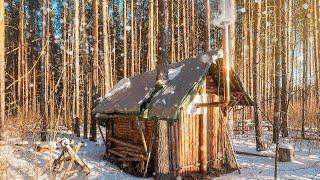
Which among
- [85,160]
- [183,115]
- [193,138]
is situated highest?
[183,115]

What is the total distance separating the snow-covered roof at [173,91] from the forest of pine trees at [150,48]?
3.38 ft

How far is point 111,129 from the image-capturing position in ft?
49.6

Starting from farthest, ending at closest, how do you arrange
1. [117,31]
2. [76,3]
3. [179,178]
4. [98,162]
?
[117,31] < [76,3] < [98,162] < [179,178]

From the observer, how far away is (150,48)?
2402 cm

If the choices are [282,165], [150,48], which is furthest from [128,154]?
[150,48]

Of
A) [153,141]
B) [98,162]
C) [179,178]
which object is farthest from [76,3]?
[179,178]

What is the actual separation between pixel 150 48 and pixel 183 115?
12776mm

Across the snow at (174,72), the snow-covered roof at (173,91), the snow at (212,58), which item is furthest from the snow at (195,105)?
the snow at (212,58)

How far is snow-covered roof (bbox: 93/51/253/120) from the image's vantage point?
10.9 metres

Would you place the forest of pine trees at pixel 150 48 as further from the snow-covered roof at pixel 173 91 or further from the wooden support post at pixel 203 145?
the wooden support post at pixel 203 145

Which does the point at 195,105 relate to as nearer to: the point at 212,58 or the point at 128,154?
the point at 212,58

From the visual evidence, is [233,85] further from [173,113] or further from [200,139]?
[173,113]

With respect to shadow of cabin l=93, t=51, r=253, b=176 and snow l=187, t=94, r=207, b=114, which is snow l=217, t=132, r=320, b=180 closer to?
shadow of cabin l=93, t=51, r=253, b=176

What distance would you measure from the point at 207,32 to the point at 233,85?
16.5ft
